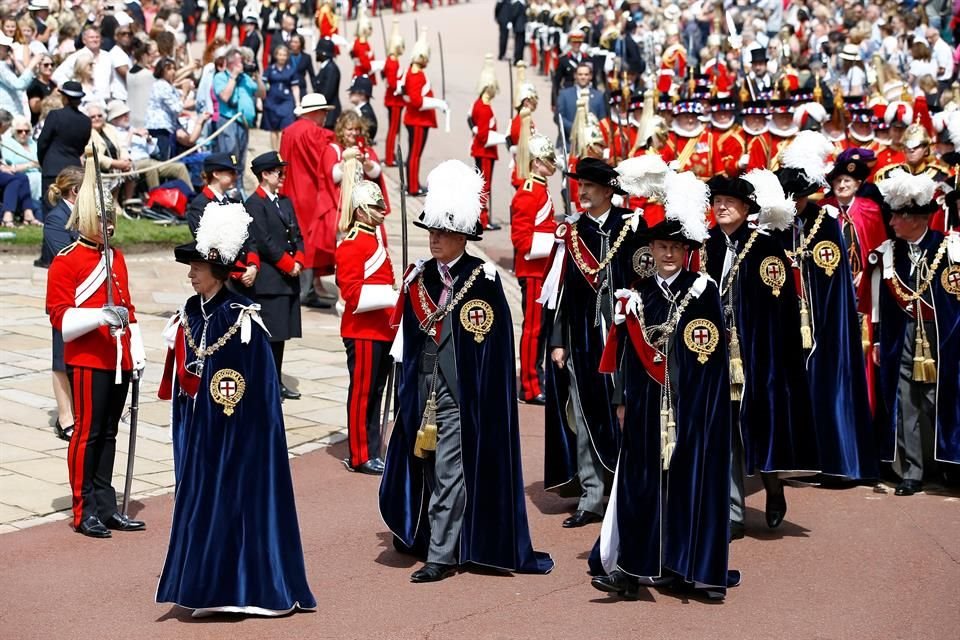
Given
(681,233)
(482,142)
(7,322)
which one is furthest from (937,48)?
(681,233)

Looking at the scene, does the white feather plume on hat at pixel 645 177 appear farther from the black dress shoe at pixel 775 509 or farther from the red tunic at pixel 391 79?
the red tunic at pixel 391 79

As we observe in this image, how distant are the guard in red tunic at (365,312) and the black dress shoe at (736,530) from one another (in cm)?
251

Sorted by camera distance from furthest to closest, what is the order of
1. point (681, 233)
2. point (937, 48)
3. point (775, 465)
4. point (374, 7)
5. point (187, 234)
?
point (374, 7) → point (937, 48) → point (187, 234) → point (775, 465) → point (681, 233)

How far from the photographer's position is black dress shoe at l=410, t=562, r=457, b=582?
7914mm

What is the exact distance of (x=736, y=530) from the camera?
884 cm

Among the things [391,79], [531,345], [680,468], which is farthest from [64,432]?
[391,79]

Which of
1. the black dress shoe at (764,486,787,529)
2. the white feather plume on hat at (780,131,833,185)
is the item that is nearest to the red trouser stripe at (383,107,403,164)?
the white feather plume on hat at (780,131,833,185)

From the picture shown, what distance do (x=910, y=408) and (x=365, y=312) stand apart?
3.52m

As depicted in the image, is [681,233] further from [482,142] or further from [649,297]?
[482,142]

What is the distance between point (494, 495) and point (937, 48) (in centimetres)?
1775

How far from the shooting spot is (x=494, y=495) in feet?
26.4

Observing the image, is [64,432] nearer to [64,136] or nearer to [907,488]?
[64,136]

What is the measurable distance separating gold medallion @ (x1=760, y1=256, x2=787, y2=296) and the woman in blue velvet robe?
3117mm

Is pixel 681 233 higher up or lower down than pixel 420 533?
higher up
